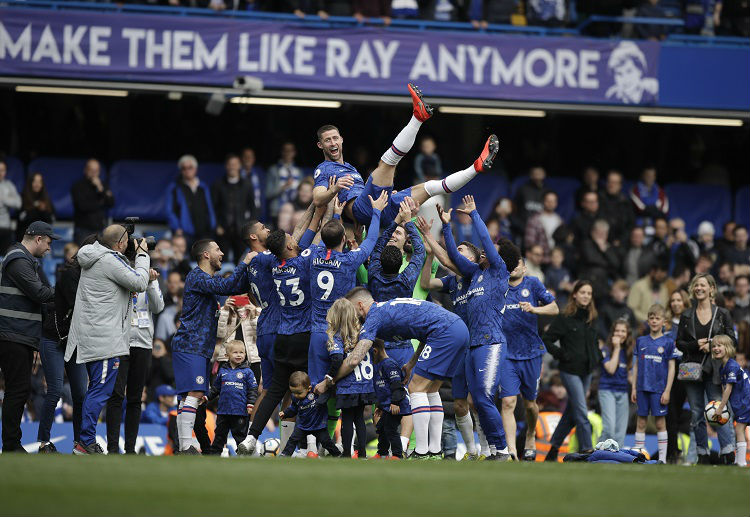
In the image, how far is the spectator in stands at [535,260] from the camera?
17.6 metres

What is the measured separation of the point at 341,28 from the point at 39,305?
30.5 feet

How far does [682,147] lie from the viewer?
23.8 m

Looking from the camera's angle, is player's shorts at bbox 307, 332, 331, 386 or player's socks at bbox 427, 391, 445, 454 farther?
player's socks at bbox 427, 391, 445, 454

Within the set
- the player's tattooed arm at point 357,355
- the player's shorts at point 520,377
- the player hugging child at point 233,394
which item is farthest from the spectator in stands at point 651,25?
the player's tattooed arm at point 357,355

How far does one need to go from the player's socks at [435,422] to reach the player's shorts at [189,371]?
2.26 meters

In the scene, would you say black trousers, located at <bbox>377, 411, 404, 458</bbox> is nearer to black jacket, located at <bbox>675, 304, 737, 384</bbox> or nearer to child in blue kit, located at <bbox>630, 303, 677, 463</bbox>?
child in blue kit, located at <bbox>630, 303, 677, 463</bbox>

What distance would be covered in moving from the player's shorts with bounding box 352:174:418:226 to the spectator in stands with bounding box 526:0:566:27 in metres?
9.21

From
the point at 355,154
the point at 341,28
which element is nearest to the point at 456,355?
the point at 341,28

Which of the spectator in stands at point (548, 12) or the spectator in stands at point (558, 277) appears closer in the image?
the spectator in stands at point (558, 277)

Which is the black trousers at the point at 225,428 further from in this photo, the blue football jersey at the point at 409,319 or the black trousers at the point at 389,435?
the blue football jersey at the point at 409,319

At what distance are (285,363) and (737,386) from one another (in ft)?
18.3

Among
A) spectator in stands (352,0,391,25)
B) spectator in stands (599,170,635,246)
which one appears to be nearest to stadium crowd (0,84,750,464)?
spectator in stands (599,170,635,246)

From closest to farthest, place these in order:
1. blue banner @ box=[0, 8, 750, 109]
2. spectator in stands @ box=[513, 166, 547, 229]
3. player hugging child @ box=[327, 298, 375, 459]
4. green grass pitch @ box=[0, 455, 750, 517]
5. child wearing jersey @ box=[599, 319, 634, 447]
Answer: green grass pitch @ box=[0, 455, 750, 517]
player hugging child @ box=[327, 298, 375, 459]
child wearing jersey @ box=[599, 319, 634, 447]
blue banner @ box=[0, 8, 750, 109]
spectator in stands @ box=[513, 166, 547, 229]

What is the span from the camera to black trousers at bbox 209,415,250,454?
12219 mm
